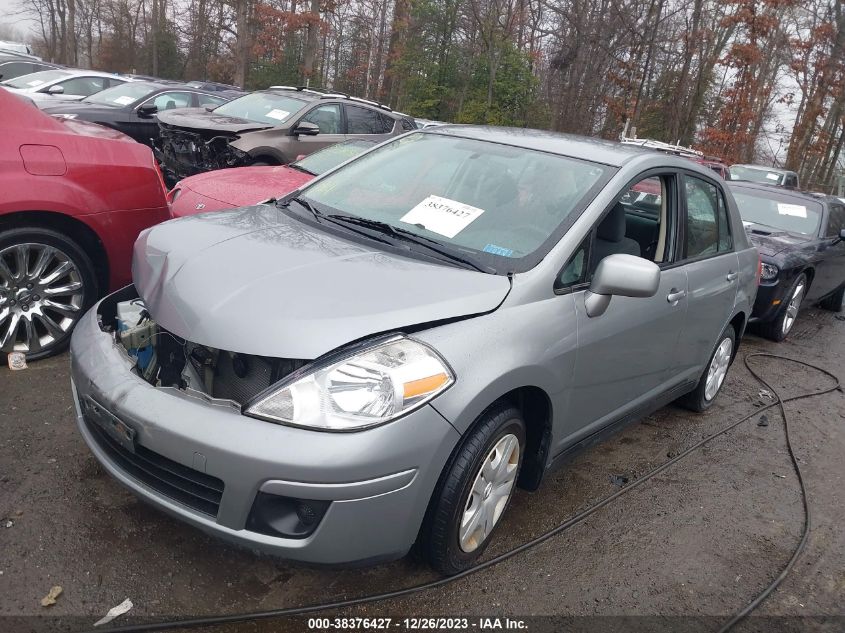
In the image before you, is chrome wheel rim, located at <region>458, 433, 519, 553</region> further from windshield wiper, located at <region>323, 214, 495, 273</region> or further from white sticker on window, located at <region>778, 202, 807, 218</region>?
white sticker on window, located at <region>778, 202, 807, 218</region>

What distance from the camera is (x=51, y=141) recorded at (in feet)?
12.9

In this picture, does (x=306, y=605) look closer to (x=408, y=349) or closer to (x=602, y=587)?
(x=408, y=349)

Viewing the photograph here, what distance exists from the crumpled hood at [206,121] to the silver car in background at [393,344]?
4.91 meters

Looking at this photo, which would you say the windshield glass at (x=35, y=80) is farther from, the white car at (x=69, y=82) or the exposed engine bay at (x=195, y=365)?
the exposed engine bay at (x=195, y=365)

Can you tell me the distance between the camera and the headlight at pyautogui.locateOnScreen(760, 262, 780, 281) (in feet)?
21.6

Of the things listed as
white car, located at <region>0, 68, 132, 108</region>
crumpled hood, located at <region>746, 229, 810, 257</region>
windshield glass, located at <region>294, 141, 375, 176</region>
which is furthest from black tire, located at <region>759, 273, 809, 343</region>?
white car, located at <region>0, 68, 132, 108</region>

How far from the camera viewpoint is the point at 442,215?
3.16 metres

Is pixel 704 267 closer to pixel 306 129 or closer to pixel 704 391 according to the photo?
pixel 704 391

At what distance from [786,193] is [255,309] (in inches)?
306

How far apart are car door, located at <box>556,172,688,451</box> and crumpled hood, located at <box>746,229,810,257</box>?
3561 millimetres

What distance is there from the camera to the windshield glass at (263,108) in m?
9.06

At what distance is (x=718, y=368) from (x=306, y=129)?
20.0ft

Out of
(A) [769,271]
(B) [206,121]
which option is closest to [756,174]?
(A) [769,271]

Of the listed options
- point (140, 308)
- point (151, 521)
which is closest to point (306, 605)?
point (151, 521)
